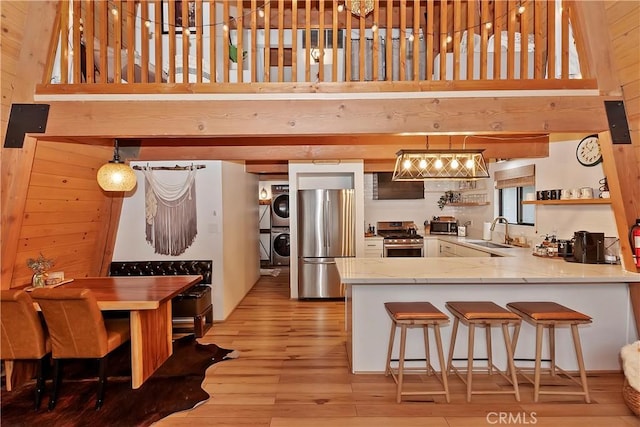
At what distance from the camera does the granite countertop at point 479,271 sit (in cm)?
284

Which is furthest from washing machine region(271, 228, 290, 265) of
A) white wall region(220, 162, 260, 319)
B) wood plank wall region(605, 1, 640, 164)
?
wood plank wall region(605, 1, 640, 164)

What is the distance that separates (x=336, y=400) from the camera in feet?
8.82

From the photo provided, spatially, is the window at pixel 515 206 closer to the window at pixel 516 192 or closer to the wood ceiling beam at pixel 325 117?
the window at pixel 516 192

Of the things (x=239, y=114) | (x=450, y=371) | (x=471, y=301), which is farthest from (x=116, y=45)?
(x=450, y=371)

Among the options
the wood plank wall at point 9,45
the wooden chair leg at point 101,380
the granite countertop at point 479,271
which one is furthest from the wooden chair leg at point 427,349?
the wood plank wall at point 9,45

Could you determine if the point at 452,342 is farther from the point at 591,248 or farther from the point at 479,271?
the point at 591,248

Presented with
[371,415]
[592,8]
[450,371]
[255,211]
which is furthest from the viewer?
[255,211]

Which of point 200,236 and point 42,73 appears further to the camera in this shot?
point 200,236

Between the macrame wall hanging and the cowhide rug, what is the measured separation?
58.6 inches

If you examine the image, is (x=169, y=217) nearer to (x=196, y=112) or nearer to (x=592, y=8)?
(x=196, y=112)

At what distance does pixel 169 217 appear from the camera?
4602 mm

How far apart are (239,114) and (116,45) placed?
1081 mm

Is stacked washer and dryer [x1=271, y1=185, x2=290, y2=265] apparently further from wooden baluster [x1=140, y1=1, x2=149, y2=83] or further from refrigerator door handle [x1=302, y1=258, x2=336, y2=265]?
wooden baluster [x1=140, y1=1, x2=149, y2=83]

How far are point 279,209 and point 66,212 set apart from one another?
5225mm
